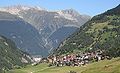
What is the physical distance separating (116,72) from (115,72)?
50.9 inches

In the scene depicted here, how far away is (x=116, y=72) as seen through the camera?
196 meters

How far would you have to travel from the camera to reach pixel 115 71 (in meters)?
200

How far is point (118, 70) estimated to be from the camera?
655 feet

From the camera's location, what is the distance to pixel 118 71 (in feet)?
646

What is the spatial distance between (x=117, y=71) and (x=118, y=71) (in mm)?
649

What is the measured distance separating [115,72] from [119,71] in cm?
217

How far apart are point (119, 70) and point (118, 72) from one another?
165 inches

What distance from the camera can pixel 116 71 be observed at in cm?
19788

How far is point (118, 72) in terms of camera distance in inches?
7667

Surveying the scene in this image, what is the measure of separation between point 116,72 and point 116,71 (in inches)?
75.6

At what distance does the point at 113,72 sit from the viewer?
19988 cm

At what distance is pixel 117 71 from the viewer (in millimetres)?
197250

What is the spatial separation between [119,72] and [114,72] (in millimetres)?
4527

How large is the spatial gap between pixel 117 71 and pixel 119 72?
282cm
